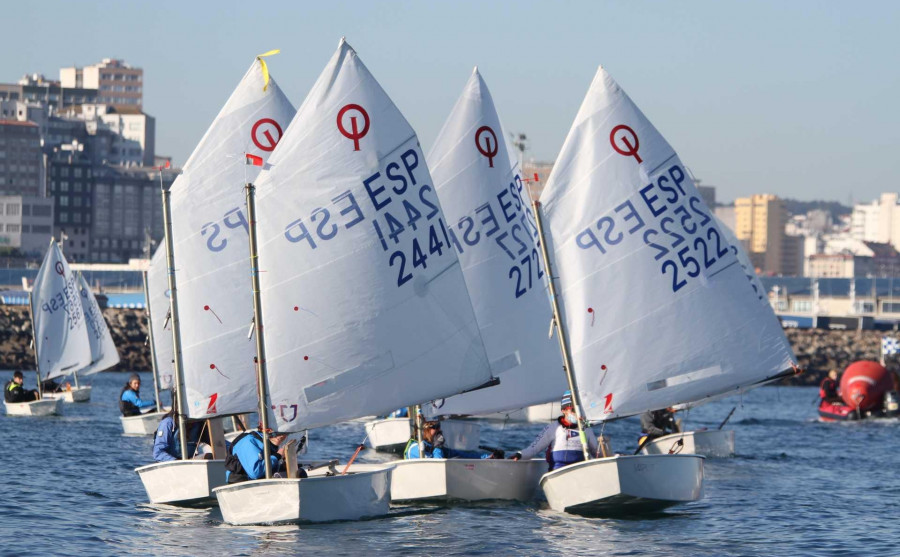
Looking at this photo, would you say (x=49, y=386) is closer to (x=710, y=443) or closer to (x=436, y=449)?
(x=710, y=443)

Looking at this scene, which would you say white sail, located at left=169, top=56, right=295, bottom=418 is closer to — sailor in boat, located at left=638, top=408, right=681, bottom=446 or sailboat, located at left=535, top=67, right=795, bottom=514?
sailboat, located at left=535, top=67, right=795, bottom=514

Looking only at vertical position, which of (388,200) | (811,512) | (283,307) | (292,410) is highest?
(388,200)

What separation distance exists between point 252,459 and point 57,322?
32387mm

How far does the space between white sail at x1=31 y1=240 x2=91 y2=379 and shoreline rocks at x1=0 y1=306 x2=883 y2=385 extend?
3833 cm

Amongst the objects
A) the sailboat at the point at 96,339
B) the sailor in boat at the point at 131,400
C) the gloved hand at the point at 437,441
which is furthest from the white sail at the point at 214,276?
the sailboat at the point at 96,339

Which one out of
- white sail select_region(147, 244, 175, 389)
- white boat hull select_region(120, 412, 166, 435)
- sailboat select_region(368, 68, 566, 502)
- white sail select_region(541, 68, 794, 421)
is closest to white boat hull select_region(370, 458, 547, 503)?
white sail select_region(541, 68, 794, 421)

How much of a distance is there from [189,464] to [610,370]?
623cm

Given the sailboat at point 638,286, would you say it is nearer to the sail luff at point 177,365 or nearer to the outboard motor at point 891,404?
the sail luff at point 177,365

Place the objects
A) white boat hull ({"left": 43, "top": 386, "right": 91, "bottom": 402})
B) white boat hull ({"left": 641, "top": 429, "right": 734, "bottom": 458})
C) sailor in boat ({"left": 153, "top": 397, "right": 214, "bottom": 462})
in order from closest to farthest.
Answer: sailor in boat ({"left": 153, "top": 397, "right": 214, "bottom": 462}) → white boat hull ({"left": 641, "top": 429, "right": 734, "bottom": 458}) → white boat hull ({"left": 43, "top": 386, "right": 91, "bottom": 402})

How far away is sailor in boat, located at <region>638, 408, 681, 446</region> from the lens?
2983cm

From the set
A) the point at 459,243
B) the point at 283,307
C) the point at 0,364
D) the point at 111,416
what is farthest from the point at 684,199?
the point at 0,364

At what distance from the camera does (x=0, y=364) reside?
87.2 m

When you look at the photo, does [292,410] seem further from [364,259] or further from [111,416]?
[111,416]

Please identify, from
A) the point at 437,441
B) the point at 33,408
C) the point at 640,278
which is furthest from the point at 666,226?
the point at 33,408
